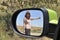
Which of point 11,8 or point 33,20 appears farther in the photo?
point 11,8

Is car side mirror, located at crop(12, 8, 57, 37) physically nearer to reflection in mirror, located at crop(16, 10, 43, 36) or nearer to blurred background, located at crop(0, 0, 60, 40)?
reflection in mirror, located at crop(16, 10, 43, 36)

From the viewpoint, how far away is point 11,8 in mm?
2660

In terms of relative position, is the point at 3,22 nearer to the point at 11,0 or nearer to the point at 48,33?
the point at 11,0

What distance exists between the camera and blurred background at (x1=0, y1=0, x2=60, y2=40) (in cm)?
246

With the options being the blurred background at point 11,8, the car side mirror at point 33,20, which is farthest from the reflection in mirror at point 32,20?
the blurred background at point 11,8

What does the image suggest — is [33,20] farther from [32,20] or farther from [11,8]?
[11,8]

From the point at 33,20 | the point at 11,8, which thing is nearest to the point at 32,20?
the point at 33,20

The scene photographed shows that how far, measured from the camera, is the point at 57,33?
50cm

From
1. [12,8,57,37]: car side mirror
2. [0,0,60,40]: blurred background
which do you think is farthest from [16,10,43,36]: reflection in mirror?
[0,0,60,40]: blurred background

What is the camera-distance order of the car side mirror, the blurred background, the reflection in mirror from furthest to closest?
the blurred background < the reflection in mirror < the car side mirror

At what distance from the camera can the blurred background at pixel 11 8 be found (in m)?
Result: 2.46

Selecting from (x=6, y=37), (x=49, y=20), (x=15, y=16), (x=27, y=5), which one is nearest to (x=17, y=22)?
(x=15, y=16)

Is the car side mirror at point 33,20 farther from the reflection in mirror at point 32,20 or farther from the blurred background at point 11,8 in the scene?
the blurred background at point 11,8

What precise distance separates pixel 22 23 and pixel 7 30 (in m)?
1.61
